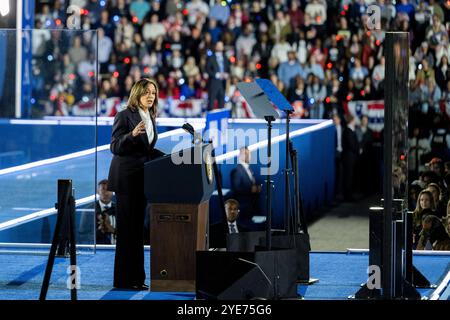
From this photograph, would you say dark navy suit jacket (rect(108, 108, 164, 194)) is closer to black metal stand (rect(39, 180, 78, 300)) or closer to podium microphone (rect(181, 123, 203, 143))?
podium microphone (rect(181, 123, 203, 143))

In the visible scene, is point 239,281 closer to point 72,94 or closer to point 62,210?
point 62,210

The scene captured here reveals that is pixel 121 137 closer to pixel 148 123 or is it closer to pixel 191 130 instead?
pixel 148 123

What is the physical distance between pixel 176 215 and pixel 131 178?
17.0 inches

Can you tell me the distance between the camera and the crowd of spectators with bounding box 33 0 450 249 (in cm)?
2108

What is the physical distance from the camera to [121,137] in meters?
10.3

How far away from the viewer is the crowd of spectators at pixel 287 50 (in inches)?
830

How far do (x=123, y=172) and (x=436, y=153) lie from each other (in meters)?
10.1

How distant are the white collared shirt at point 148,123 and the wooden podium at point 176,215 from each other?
26cm

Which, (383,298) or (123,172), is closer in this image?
(383,298)

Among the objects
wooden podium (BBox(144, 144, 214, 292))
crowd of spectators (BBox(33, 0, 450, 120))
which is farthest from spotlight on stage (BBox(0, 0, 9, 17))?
crowd of spectators (BBox(33, 0, 450, 120))

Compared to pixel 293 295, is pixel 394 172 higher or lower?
higher

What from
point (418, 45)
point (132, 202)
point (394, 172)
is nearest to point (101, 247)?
point (132, 202)

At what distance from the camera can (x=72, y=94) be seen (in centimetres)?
1245

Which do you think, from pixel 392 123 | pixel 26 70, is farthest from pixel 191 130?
pixel 26 70
